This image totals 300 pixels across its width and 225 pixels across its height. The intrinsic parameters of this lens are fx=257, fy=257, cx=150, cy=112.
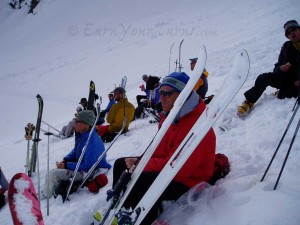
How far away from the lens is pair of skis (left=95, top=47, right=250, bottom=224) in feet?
6.07

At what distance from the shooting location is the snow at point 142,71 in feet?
7.13

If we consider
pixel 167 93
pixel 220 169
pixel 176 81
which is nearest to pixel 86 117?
pixel 167 93

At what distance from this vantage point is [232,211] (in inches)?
76.3

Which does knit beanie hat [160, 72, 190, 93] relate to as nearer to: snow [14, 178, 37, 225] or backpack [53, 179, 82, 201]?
snow [14, 178, 37, 225]

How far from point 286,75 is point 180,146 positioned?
2.56m

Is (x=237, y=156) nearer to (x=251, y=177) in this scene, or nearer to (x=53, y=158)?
(x=251, y=177)

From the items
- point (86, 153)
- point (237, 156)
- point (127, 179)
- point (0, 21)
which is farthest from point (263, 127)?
point (0, 21)

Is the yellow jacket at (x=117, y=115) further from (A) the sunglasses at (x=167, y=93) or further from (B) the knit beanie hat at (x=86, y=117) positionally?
(A) the sunglasses at (x=167, y=93)

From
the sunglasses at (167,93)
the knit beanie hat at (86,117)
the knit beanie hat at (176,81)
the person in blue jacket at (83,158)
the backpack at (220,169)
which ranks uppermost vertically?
the knit beanie hat at (176,81)

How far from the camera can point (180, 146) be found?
79.8 inches

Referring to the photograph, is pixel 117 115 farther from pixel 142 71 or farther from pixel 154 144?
pixel 142 71

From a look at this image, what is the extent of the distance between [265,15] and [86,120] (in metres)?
18.7

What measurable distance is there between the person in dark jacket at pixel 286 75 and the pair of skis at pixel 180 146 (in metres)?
1.61

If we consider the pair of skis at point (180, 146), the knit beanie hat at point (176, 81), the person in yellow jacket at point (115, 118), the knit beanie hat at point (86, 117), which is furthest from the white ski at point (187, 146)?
the person in yellow jacket at point (115, 118)
